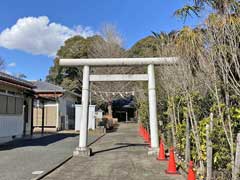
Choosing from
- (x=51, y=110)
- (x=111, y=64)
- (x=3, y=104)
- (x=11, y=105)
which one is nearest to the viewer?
(x=111, y=64)

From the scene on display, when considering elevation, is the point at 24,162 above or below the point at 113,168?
above

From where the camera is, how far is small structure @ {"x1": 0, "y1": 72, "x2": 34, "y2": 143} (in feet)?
55.1

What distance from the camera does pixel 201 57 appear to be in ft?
21.7

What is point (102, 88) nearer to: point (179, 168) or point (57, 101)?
point (57, 101)

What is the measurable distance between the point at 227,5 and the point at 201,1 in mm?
641

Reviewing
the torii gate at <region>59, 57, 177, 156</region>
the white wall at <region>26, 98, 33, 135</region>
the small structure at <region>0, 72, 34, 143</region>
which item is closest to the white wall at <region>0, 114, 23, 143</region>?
the small structure at <region>0, 72, 34, 143</region>

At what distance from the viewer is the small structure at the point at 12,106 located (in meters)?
16.8

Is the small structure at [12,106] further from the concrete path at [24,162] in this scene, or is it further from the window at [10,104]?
the concrete path at [24,162]

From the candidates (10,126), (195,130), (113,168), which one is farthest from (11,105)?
(195,130)

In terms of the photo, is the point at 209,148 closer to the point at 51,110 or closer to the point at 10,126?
the point at 10,126

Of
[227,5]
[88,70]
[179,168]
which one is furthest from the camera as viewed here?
[88,70]

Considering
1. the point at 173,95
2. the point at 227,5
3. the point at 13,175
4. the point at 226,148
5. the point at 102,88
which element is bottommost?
the point at 13,175

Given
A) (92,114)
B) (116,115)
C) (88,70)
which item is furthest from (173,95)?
(116,115)

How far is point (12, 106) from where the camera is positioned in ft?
59.8
